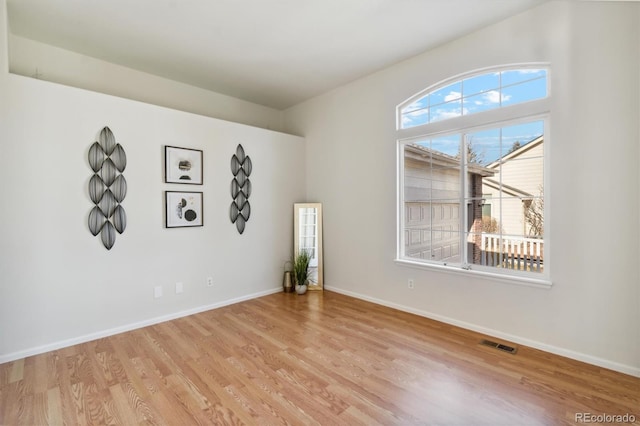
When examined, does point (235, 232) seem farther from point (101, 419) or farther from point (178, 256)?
point (101, 419)

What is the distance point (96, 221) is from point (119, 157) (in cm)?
70

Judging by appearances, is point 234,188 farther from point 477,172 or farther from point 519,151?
point 519,151

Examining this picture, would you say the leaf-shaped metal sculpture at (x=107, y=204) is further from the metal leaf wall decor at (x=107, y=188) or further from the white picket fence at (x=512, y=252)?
the white picket fence at (x=512, y=252)

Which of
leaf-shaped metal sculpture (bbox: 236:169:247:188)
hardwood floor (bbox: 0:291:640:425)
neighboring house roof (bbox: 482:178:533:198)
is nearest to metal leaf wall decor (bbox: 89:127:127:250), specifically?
hardwood floor (bbox: 0:291:640:425)

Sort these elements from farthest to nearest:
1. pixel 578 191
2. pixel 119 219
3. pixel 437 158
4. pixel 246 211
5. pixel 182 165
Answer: pixel 246 211, pixel 182 165, pixel 437 158, pixel 119 219, pixel 578 191

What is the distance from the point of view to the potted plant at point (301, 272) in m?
4.54

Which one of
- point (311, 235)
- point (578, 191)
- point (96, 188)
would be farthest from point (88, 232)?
point (578, 191)

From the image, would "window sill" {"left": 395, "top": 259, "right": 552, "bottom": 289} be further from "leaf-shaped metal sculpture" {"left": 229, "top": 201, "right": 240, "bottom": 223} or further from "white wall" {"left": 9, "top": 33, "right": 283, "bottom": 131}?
"white wall" {"left": 9, "top": 33, "right": 283, "bottom": 131}

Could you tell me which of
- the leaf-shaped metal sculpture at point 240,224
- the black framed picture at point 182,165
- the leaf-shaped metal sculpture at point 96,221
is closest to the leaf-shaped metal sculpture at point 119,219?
the leaf-shaped metal sculpture at point 96,221

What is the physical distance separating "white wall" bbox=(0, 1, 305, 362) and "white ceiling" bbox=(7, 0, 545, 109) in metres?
0.58

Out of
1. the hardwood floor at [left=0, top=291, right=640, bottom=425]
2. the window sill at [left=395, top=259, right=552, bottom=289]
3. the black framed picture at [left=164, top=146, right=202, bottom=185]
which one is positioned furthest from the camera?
the black framed picture at [left=164, top=146, right=202, bottom=185]

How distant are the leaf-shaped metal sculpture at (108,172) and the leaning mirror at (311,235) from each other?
2476mm

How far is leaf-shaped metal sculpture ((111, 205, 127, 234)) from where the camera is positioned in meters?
3.18

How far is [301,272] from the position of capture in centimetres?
458
